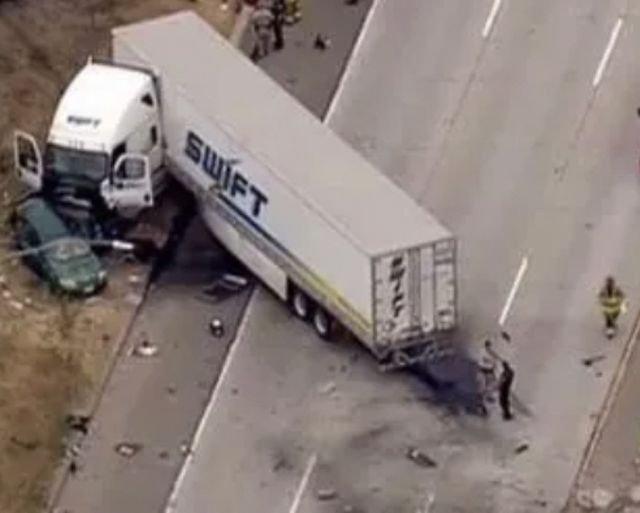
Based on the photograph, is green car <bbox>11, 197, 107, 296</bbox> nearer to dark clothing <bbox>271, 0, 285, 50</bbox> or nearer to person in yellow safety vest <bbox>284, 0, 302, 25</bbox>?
dark clothing <bbox>271, 0, 285, 50</bbox>

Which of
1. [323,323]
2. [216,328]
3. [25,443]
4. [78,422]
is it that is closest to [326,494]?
[323,323]

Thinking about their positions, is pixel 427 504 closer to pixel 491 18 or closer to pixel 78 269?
pixel 78 269

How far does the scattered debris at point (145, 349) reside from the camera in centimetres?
6075

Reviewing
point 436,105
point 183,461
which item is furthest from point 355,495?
point 436,105

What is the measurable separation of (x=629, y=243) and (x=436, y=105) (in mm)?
6099

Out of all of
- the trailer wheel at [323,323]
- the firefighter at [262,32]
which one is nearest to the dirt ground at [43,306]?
the firefighter at [262,32]

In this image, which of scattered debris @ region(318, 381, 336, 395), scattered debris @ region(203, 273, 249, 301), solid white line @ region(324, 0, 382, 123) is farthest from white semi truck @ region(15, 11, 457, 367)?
solid white line @ region(324, 0, 382, 123)

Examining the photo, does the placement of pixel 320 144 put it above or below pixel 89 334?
above

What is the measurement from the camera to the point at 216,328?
61.3 metres

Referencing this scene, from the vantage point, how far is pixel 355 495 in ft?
187

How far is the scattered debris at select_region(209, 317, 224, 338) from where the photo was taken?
6122 cm

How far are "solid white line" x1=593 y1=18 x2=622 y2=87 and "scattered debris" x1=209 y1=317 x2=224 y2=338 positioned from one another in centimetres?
1063

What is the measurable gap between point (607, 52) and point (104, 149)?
37.5ft

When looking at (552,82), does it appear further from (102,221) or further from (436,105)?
(102,221)
